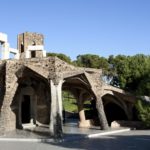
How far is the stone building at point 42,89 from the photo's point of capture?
60.7 feet

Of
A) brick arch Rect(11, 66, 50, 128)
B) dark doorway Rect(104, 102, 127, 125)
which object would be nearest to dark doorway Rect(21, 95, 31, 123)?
brick arch Rect(11, 66, 50, 128)

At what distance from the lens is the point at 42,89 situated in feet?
83.7

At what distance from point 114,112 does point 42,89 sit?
640cm

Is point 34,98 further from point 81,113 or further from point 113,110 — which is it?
point 113,110

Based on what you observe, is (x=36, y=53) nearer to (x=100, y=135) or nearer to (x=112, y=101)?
(x=112, y=101)

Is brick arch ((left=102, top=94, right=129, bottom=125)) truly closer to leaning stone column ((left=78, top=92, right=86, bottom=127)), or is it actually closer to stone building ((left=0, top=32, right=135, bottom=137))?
stone building ((left=0, top=32, right=135, bottom=137))

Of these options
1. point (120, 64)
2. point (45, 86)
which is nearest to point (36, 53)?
point (45, 86)

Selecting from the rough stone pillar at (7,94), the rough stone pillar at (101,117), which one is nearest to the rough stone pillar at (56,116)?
the rough stone pillar at (7,94)

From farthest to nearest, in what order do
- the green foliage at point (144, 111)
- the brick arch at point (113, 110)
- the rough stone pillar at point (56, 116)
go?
the brick arch at point (113, 110) < the green foliage at point (144, 111) < the rough stone pillar at point (56, 116)

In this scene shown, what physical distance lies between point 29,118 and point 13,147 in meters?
11.0

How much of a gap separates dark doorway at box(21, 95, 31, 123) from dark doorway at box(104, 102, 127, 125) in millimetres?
6603

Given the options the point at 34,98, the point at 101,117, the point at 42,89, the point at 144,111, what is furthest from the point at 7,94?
the point at 144,111

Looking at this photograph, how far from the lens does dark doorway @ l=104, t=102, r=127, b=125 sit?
26.7 m

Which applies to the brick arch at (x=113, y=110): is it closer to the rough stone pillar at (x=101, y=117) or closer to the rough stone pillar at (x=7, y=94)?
the rough stone pillar at (x=101, y=117)
